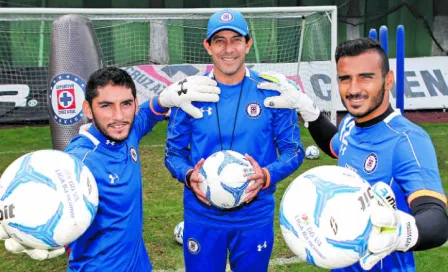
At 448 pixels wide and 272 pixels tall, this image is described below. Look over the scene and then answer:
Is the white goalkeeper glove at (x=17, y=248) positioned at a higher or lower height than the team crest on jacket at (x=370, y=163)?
lower

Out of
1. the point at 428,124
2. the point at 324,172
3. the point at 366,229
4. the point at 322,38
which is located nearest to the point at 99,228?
the point at 324,172

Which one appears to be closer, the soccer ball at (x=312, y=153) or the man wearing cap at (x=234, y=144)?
the man wearing cap at (x=234, y=144)

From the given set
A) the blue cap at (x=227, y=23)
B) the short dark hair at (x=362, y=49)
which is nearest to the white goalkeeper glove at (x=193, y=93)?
the blue cap at (x=227, y=23)

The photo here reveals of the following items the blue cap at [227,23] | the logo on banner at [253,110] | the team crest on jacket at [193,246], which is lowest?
the team crest on jacket at [193,246]

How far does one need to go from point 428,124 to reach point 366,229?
984 cm

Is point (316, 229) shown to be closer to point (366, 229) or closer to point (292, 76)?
point (366, 229)

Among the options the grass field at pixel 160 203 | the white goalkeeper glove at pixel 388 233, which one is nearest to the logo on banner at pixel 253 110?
the white goalkeeper glove at pixel 388 233

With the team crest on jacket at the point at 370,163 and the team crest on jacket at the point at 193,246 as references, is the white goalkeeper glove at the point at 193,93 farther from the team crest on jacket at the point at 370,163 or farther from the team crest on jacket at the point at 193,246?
the team crest on jacket at the point at 370,163

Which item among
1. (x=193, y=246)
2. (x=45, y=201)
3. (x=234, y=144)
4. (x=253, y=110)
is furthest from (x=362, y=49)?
(x=193, y=246)

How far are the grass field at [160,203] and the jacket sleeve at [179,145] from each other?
1.70 meters

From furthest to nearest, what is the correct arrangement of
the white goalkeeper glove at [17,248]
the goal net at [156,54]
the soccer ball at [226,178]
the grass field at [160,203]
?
the goal net at [156,54]
the grass field at [160,203]
the soccer ball at [226,178]
the white goalkeeper glove at [17,248]

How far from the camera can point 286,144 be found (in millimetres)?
3330

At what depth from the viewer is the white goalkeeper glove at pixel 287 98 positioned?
126 inches

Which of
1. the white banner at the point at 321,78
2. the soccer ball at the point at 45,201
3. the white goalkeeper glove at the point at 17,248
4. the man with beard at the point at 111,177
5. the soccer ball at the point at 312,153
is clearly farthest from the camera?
the white banner at the point at 321,78
